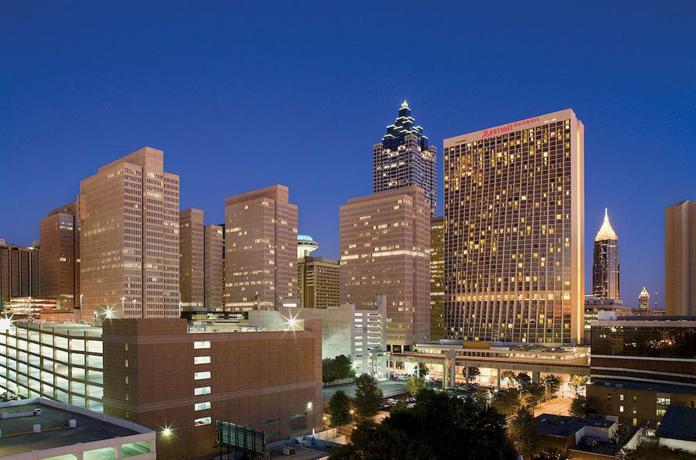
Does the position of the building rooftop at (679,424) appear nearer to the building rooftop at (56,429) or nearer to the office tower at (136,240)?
the building rooftop at (56,429)

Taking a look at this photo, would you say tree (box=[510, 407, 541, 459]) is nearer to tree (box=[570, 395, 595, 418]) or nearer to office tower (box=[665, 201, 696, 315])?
tree (box=[570, 395, 595, 418])

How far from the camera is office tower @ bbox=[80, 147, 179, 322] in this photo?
620 ft

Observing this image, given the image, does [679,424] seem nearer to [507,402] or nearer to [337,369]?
[507,402]

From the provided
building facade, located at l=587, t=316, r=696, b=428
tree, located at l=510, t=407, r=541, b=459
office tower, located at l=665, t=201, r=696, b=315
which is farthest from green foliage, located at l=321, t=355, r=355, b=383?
office tower, located at l=665, t=201, r=696, b=315

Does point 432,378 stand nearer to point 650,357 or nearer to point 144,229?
point 650,357

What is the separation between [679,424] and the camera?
72.7 metres

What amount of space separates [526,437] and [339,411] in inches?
1395

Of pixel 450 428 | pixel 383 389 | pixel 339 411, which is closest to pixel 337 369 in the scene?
pixel 383 389

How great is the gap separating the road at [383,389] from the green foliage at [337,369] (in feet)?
8.39

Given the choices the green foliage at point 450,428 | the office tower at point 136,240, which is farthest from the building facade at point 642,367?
the office tower at point 136,240

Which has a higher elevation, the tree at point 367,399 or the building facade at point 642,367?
the building facade at point 642,367

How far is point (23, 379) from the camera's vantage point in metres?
115

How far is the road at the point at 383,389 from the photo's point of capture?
133 m

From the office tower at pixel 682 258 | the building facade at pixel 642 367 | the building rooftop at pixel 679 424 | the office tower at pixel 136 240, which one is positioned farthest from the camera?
the office tower at pixel 136 240
